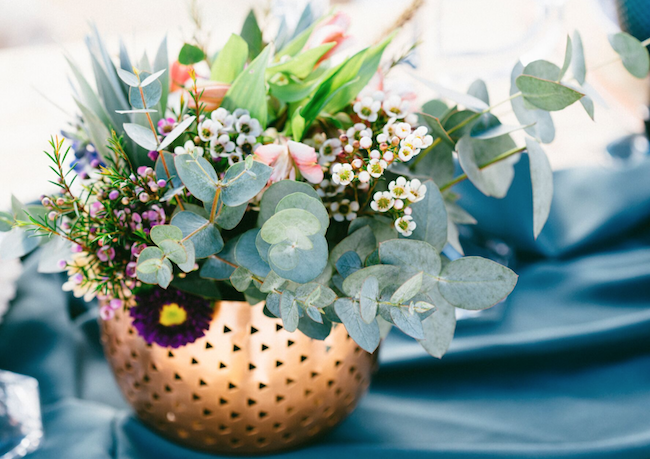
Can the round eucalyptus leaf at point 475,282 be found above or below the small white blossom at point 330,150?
below

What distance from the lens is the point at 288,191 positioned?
259mm

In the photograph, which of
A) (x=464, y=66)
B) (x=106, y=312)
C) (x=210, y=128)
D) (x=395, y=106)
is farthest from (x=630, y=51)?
(x=464, y=66)

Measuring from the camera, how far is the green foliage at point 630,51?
0.32 m

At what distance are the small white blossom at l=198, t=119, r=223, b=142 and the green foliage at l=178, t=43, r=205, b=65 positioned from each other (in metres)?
0.07

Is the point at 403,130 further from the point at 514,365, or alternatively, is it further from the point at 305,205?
the point at 514,365

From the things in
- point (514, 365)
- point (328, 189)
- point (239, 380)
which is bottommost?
point (514, 365)

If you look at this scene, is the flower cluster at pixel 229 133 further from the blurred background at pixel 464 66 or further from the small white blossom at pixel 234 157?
the blurred background at pixel 464 66

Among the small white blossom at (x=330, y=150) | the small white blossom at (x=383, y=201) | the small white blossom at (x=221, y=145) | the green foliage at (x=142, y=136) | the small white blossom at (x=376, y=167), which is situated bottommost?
the small white blossom at (x=383, y=201)

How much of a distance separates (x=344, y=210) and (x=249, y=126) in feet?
0.23

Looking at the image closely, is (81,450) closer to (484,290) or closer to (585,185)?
(484,290)

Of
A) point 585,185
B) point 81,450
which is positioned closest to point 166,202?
point 81,450

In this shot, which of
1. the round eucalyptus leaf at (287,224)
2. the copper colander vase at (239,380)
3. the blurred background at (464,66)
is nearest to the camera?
the round eucalyptus leaf at (287,224)

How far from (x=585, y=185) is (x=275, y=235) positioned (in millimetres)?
529

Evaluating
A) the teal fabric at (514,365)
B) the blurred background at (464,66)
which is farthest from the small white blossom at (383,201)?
the blurred background at (464,66)
